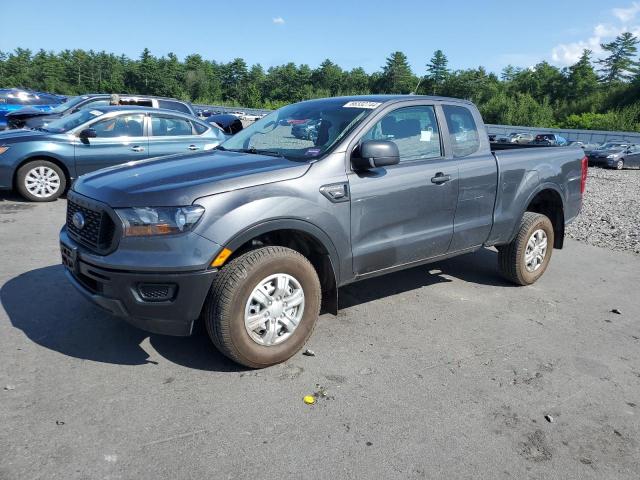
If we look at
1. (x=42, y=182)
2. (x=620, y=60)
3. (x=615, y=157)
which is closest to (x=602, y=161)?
(x=615, y=157)

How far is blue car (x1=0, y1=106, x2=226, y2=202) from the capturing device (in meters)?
8.34

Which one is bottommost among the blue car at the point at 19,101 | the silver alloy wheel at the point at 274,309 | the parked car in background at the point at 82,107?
the silver alloy wheel at the point at 274,309

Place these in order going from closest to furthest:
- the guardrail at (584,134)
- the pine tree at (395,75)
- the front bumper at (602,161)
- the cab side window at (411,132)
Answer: the cab side window at (411,132) < the front bumper at (602,161) < the guardrail at (584,134) < the pine tree at (395,75)

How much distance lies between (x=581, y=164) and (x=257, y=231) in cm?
422

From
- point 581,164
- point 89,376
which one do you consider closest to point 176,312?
point 89,376

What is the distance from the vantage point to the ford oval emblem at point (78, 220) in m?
3.44

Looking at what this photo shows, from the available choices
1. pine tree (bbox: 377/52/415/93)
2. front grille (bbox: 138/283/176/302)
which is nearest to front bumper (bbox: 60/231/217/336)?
front grille (bbox: 138/283/176/302)

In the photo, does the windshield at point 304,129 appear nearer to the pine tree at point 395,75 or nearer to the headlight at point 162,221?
the headlight at point 162,221

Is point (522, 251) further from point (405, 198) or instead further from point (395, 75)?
point (395, 75)

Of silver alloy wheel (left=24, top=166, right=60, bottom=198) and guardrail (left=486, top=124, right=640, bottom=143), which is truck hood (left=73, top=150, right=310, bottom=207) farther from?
guardrail (left=486, top=124, right=640, bottom=143)

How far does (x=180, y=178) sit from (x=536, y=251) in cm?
390

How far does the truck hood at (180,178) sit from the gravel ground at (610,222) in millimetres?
6102

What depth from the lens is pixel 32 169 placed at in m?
8.49

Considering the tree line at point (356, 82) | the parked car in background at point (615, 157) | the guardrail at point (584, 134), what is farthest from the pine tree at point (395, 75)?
the parked car in background at point (615, 157)
